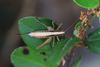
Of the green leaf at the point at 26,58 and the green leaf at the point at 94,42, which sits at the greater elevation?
the green leaf at the point at 94,42

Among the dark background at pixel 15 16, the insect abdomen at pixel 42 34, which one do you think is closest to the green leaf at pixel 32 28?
the insect abdomen at pixel 42 34

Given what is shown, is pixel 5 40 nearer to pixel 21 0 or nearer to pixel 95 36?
pixel 21 0

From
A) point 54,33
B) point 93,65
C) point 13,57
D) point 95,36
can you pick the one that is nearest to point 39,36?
point 54,33

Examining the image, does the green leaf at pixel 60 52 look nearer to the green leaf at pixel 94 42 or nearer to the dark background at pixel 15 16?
the green leaf at pixel 94 42

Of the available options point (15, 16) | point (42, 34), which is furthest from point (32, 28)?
point (15, 16)

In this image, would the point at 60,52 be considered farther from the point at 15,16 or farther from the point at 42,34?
the point at 15,16
